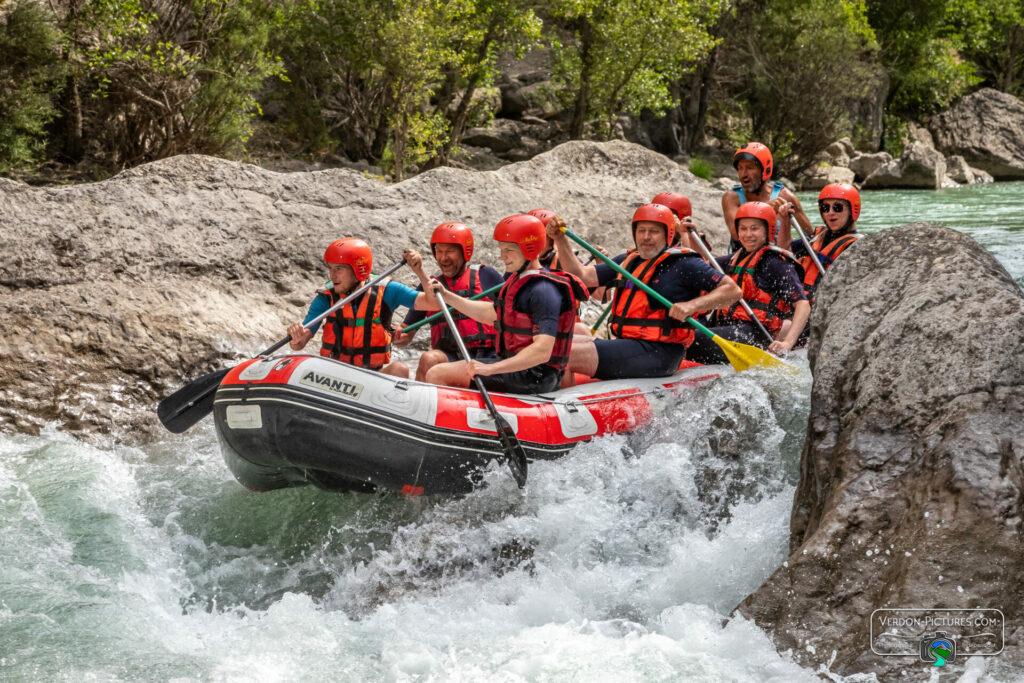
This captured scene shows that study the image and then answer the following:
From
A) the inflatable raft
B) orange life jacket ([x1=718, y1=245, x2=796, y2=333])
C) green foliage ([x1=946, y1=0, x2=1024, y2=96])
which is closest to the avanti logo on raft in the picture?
the inflatable raft

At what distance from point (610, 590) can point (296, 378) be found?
181cm

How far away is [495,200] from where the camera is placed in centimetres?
962

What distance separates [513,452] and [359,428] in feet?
2.51

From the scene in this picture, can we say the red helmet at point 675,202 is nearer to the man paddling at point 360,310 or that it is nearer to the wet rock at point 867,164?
the man paddling at point 360,310

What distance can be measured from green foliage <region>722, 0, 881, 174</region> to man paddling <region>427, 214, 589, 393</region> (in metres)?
21.8

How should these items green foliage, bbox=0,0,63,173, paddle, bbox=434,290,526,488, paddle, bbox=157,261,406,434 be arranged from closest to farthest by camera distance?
paddle, bbox=434,290,526,488, paddle, bbox=157,261,406,434, green foliage, bbox=0,0,63,173

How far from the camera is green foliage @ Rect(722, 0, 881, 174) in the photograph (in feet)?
82.9

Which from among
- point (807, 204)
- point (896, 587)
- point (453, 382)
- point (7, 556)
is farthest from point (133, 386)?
point (807, 204)

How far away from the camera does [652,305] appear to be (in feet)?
19.6

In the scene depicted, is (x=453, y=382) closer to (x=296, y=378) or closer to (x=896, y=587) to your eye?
(x=296, y=378)

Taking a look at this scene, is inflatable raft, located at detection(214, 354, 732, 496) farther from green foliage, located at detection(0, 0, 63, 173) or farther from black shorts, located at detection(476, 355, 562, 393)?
green foliage, located at detection(0, 0, 63, 173)

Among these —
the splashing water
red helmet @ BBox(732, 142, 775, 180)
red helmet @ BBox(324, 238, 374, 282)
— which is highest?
red helmet @ BBox(732, 142, 775, 180)

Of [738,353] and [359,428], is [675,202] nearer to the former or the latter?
[738,353]

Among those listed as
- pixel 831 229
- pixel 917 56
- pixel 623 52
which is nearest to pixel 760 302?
pixel 831 229
